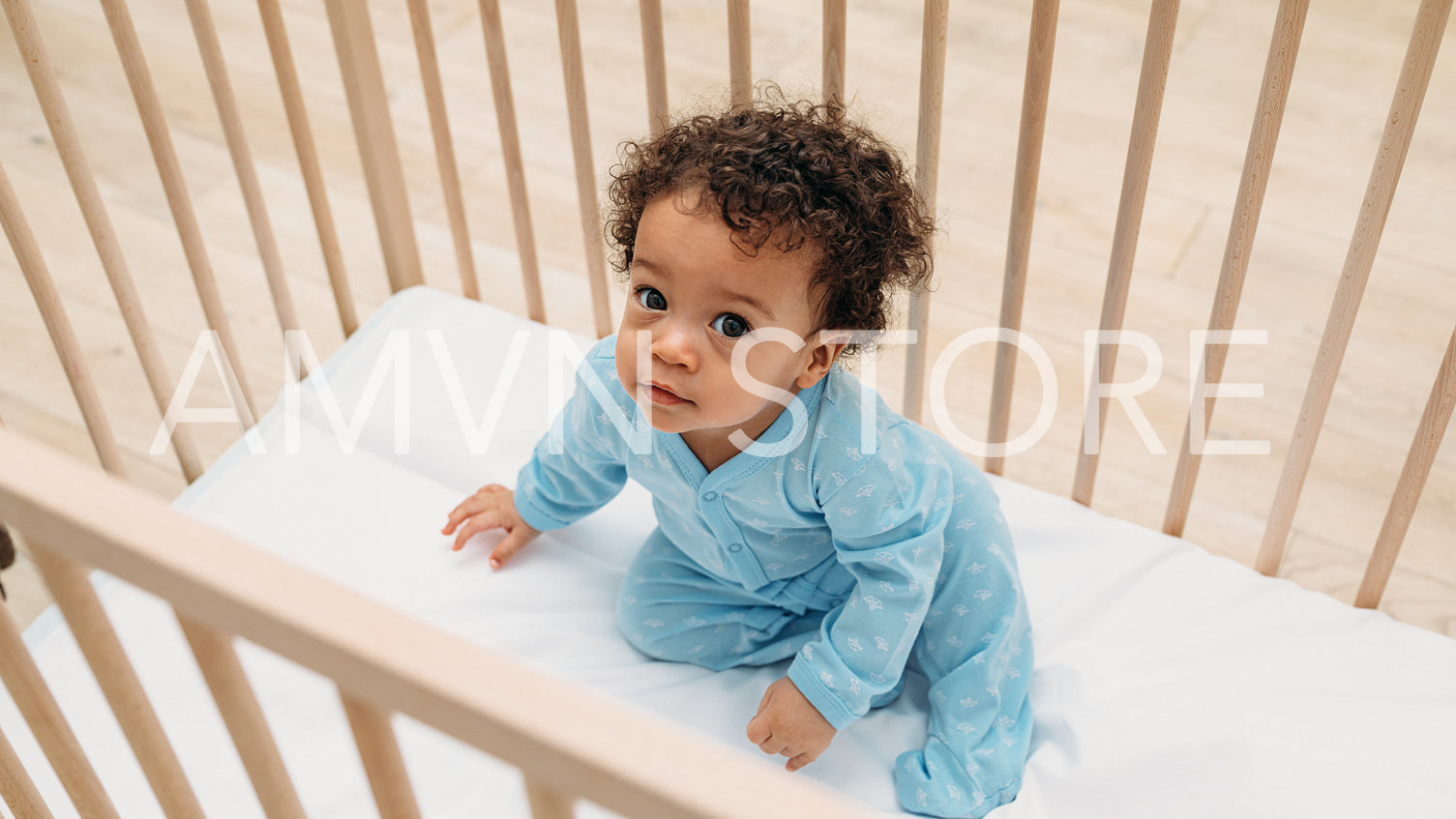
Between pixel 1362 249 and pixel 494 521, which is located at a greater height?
pixel 1362 249

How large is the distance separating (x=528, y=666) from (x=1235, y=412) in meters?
1.14

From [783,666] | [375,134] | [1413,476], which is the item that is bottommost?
[783,666]

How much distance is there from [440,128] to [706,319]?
512mm

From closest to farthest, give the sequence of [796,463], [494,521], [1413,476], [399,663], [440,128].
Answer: [399,663] → [796,463] → [1413,476] → [494,521] → [440,128]

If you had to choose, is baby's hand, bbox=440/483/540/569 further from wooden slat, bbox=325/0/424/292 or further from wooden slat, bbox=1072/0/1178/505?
wooden slat, bbox=1072/0/1178/505

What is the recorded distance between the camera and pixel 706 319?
2.39 feet

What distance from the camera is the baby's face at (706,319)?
709 mm

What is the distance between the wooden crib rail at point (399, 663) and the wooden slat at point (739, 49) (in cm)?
57

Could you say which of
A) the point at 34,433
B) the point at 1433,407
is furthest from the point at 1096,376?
the point at 34,433

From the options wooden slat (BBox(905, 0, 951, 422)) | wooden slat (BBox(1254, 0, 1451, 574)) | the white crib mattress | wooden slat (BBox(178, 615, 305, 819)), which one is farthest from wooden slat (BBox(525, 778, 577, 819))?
wooden slat (BBox(1254, 0, 1451, 574))

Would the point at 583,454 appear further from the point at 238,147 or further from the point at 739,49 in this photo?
the point at 238,147

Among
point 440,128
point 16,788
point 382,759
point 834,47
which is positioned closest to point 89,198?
point 440,128

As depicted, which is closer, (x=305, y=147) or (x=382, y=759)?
(x=382, y=759)

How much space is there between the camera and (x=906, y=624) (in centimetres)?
79
